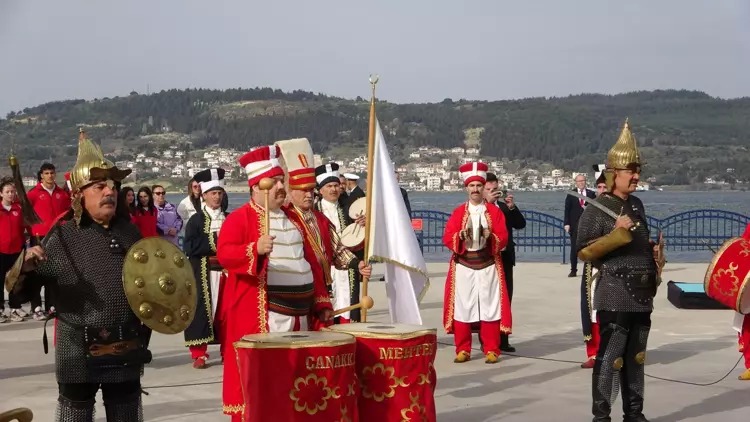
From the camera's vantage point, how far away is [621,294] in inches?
340

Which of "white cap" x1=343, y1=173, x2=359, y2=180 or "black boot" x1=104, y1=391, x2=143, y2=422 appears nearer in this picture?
"black boot" x1=104, y1=391, x2=143, y2=422

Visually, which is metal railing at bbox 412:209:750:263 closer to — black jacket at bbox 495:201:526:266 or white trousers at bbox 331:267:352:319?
black jacket at bbox 495:201:526:266

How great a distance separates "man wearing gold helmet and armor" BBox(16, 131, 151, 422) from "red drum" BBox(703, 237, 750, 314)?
4.92 m

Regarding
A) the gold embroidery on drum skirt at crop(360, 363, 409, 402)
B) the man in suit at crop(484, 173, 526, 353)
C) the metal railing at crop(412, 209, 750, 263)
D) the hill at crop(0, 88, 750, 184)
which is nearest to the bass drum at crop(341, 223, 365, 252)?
the man in suit at crop(484, 173, 526, 353)

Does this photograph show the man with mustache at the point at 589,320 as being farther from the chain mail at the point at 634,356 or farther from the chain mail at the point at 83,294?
the chain mail at the point at 83,294

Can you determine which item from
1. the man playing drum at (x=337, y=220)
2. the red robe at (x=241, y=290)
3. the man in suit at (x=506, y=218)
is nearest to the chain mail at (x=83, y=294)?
the red robe at (x=241, y=290)

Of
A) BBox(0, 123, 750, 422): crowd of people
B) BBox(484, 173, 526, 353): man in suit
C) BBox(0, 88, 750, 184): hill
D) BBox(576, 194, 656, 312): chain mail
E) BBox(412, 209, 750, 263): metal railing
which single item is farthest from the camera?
BBox(0, 88, 750, 184): hill

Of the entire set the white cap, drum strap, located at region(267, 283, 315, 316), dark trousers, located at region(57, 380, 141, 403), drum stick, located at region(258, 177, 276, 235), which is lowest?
dark trousers, located at region(57, 380, 141, 403)

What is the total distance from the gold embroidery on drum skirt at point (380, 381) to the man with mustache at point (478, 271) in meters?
5.37

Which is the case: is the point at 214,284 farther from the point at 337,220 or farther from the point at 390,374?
the point at 390,374

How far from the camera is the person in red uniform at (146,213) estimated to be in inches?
518

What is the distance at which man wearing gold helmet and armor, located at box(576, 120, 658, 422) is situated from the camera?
866 cm

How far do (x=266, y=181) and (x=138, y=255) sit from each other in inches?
55.0

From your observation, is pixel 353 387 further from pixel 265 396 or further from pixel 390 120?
pixel 390 120
